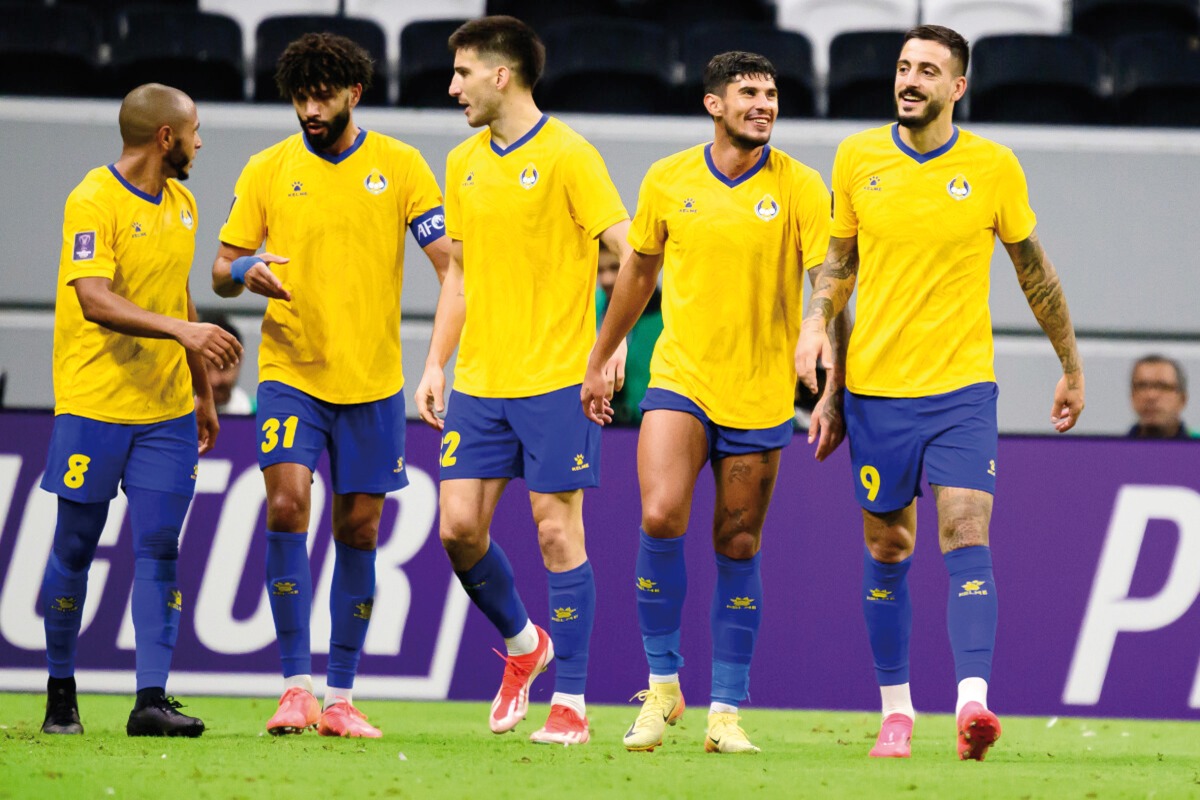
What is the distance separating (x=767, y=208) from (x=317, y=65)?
1640mm

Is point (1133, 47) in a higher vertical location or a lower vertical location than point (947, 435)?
higher

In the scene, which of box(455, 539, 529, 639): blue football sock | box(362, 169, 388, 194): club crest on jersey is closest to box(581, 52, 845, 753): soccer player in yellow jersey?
box(455, 539, 529, 639): blue football sock

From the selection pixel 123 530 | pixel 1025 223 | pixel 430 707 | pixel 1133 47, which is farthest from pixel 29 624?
pixel 1133 47

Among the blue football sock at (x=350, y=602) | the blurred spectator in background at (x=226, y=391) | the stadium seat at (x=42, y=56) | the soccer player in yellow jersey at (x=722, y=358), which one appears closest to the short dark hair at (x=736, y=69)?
the soccer player in yellow jersey at (x=722, y=358)

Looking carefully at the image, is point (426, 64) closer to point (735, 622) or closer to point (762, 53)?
point (762, 53)

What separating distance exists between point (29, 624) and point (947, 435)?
4.19 metres

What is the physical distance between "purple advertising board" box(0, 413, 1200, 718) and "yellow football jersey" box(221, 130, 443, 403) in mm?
1553

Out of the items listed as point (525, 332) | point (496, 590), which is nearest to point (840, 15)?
point (525, 332)

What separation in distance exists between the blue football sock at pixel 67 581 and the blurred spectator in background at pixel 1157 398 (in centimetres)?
473

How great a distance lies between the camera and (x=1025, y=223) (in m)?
5.28

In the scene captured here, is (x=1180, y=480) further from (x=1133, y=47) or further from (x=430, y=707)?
(x=1133, y=47)

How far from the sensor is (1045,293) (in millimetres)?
5301

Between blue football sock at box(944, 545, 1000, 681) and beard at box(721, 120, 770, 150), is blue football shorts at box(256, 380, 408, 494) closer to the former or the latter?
beard at box(721, 120, 770, 150)

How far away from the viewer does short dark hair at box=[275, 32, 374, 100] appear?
18.8ft
